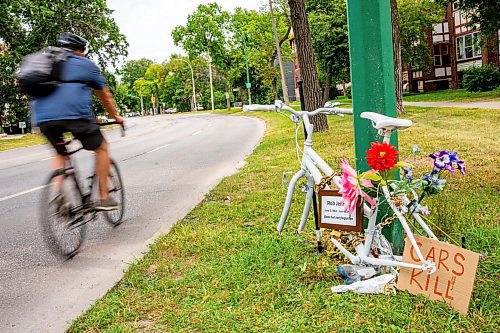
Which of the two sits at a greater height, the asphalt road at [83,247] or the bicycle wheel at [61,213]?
the bicycle wheel at [61,213]

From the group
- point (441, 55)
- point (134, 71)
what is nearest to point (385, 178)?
point (441, 55)

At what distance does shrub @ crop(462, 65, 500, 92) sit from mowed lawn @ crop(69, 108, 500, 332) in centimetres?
2677

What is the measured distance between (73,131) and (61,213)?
78 cm

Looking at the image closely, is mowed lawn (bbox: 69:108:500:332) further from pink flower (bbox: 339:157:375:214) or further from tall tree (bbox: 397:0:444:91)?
tall tree (bbox: 397:0:444:91)

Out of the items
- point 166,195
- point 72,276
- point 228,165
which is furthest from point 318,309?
point 228,165

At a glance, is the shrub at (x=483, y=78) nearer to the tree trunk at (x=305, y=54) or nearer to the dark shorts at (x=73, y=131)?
the tree trunk at (x=305, y=54)

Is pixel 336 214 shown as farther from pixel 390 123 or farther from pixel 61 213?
pixel 61 213

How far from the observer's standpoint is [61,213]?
181 inches

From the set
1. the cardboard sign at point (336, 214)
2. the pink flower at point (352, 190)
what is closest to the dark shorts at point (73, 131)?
the cardboard sign at point (336, 214)

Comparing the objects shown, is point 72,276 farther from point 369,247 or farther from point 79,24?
point 79,24

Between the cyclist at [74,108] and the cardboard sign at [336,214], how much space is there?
2.47m

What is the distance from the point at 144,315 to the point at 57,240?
187cm

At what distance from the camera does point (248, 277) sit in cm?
356

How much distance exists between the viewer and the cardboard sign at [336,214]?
3.16 metres
